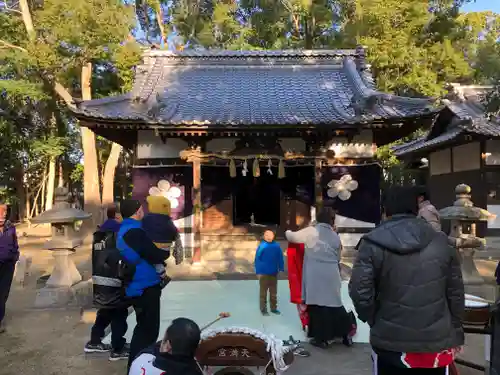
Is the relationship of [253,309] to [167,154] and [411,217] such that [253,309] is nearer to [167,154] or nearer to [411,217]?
[411,217]

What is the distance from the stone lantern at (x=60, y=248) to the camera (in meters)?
6.82

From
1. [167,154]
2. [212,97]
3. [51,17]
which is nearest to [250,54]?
[212,97]

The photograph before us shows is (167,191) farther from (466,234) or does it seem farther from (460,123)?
(460,123)

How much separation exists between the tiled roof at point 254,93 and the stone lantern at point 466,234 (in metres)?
2.69

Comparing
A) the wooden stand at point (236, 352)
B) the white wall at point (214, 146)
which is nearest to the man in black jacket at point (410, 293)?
the wooden stand at point (236, 352)

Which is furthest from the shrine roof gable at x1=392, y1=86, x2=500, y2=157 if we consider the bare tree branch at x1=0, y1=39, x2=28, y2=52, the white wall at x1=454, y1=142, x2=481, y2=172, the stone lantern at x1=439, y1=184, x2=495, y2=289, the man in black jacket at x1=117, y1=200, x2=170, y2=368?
the bare tree branch at x1=0, y1=39, x2=28, y2=52

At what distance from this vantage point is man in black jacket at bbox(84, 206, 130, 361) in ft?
13.5

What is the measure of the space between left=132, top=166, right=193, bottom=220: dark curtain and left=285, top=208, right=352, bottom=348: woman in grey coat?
6.68 meters

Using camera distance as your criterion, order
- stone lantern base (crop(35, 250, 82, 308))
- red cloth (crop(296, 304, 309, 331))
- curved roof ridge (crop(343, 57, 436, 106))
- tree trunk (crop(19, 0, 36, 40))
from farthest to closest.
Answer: tree trunk (crop(19, 0, 36, 40)) < curved roof ridge (crop(343, 57, 436, 106)) < stone lantern base (crop(35, 250, 82, 308)) < red cloth (crop(296, 304, 309, 331))

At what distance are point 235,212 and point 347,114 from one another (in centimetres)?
439

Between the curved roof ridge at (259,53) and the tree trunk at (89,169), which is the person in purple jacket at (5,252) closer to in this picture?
the curved roof ridge at (259,53)

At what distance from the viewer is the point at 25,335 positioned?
5371 millimetres

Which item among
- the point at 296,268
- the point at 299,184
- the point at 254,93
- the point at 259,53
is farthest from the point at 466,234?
the point at 259,53

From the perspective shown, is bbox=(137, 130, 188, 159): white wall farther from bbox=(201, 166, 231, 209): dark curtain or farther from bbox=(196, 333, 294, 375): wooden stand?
bbox=(196, 333, 294, 375): wooden stand
